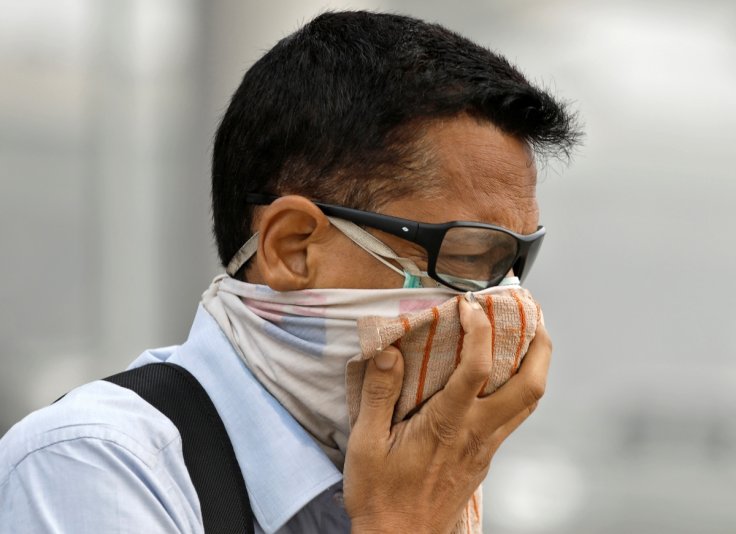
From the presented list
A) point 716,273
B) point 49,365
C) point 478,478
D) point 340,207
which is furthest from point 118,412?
point 716,273

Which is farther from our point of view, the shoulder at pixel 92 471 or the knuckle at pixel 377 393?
the knuckle at pixel 377 393

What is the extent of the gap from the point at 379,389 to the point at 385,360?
0.05 m

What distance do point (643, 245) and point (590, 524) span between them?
4.28 feet

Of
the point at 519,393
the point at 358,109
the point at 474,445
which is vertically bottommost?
the point at 474,445

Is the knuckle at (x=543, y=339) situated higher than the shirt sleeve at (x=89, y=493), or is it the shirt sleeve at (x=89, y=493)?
the knuckle at (x=543, y=339)

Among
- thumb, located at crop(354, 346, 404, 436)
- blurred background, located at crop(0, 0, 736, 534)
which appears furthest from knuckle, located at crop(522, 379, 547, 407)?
blurred background, located at crop(0, 0, 736, 534)

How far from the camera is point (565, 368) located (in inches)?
162

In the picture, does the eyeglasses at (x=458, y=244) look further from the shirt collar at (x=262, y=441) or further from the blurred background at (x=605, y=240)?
the blurred background at (x=605, y=240)

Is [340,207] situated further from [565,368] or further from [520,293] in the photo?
[565,368]

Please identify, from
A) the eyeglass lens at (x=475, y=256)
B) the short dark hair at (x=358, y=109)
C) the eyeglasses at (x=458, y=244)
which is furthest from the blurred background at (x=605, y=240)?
the eyeglass lens at (x=475, y=256)

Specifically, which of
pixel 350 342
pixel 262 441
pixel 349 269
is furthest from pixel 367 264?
pixel 262 441

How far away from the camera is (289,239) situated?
168cm

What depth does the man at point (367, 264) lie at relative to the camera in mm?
1601

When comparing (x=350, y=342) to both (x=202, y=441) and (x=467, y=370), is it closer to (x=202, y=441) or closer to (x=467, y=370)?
(x=467, y=370)
